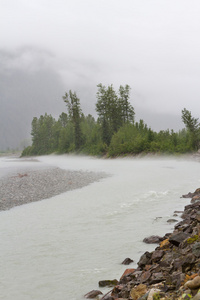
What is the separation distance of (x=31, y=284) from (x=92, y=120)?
149882mm

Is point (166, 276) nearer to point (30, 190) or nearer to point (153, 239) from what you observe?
point (153, 239)

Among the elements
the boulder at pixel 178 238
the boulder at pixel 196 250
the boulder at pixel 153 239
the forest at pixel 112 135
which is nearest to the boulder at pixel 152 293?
the boulder at pixel 196 250

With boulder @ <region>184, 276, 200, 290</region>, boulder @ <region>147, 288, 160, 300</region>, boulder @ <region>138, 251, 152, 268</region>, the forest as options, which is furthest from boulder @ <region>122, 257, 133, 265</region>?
the forest

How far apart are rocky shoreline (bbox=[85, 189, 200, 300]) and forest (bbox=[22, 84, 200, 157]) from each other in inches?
2160

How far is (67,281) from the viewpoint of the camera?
7.47 metres

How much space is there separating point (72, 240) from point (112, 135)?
81066mm

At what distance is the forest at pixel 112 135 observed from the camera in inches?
2504

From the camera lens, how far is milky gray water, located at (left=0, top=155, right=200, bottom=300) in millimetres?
7422

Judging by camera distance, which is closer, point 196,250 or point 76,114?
point 196,250

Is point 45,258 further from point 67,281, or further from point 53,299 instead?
point 53,299

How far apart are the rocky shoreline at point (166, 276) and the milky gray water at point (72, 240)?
861 mm

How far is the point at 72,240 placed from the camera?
10727 millimetres

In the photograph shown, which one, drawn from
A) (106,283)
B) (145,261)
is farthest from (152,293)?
(145,261)

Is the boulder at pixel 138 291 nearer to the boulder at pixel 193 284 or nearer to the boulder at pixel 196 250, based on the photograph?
the boulder at pixel 193 284
